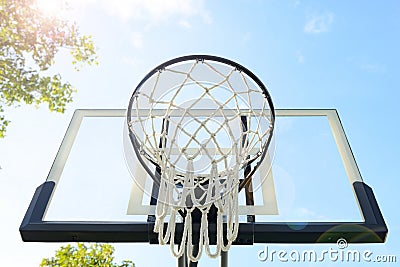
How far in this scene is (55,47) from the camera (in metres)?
4.06

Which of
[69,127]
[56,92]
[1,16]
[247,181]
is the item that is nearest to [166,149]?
[247,181]

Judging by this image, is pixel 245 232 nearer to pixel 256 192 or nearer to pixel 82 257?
pixel 256 192

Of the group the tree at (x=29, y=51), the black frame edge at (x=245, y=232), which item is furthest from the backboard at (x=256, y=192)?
the tree at (x=29, y=51)

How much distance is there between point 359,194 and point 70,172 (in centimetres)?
127

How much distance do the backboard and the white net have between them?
10 cm

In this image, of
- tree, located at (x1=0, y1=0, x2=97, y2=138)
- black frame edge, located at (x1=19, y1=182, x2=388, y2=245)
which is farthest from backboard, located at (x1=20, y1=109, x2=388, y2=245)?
tree, located at (x1=0, y1=0, x2=97, y2=138)

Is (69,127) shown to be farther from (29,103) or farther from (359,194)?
(29,103)

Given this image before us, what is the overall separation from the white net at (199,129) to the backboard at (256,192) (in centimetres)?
10

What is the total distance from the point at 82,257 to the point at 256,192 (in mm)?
2553

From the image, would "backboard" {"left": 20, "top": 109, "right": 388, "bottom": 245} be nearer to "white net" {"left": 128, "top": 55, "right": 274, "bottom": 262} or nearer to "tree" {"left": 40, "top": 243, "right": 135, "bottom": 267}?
Result: "white net" {"left": 128, "top": 55, "right": 274, "bottom": 262}

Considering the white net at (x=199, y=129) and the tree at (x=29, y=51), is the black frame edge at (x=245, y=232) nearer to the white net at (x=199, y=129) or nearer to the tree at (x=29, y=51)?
the white net at (x=199, y=129)

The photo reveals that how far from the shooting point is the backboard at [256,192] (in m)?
1.51

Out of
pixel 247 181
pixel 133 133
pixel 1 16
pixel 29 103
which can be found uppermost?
pixel 1 16

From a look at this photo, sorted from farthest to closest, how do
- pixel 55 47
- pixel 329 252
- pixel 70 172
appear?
1. pixel 55 47
2. pixel 329 252
3. pixel 70 172
